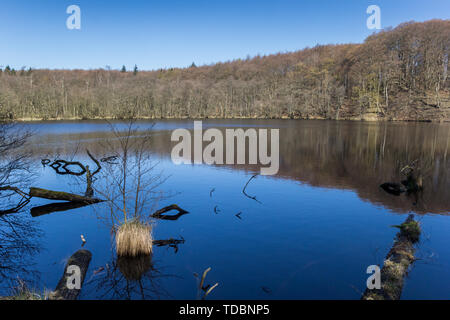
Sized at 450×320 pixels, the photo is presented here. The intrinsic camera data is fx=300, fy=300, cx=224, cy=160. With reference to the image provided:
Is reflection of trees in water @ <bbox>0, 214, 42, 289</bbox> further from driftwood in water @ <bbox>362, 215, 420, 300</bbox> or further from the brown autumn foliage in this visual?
the brown autumn foliage

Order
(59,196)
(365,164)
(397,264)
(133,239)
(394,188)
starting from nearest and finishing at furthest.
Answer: (397,264) → (133,239) → (59,196) → (394,188) → (365,164)

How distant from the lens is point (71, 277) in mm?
7113

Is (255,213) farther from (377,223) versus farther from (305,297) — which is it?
(305,297)

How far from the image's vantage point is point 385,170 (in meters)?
21.4

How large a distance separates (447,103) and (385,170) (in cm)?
6759

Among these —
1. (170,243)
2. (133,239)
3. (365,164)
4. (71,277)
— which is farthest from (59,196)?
(365,164)

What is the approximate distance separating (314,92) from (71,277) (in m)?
106

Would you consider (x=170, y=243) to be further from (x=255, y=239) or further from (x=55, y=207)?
(x=55, y=207)

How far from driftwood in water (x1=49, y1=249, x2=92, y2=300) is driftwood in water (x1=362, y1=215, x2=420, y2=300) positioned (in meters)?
6.29

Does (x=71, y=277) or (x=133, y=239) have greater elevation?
(x=133, y=239)

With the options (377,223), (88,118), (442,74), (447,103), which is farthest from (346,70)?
(377,223)

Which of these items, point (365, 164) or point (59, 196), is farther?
point (365, 164)

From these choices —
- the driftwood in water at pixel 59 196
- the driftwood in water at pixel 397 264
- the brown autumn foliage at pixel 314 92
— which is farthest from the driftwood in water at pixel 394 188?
the brown autumn foliage at pixel 314 92

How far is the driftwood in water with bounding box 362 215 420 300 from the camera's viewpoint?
251 inches
